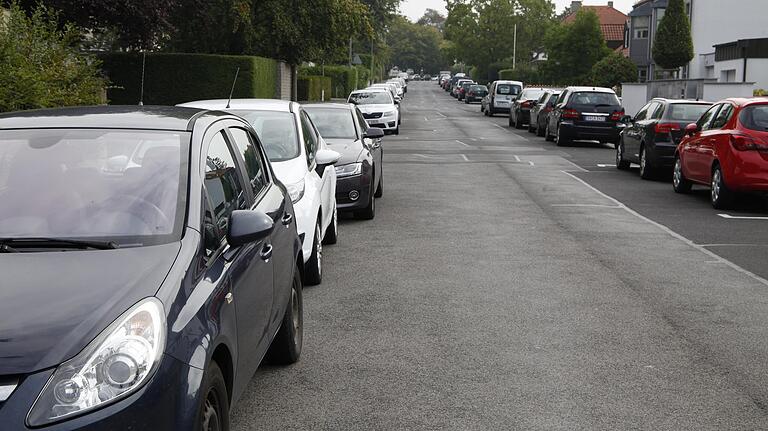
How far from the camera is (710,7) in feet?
207

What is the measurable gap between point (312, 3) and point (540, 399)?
3273 cm

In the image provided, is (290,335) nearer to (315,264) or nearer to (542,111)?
(315,264)

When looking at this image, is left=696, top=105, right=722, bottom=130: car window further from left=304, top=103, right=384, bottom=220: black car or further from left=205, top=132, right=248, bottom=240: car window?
left=205, top=132, right=248, bottom=240: car window

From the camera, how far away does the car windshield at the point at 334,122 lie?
14.4 meters

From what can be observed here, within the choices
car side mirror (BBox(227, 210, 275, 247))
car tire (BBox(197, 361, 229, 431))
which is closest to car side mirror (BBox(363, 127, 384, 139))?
car side mirror (BBox(227, 210, 275, 247))

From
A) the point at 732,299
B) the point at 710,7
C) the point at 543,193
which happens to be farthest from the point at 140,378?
the point at 710,7

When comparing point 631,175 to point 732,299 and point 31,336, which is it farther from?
point 31,336

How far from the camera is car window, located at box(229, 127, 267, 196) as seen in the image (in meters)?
5.80

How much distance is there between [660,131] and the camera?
1944 cm

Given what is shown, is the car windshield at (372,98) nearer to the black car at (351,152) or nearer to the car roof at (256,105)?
the black car at (351,152)

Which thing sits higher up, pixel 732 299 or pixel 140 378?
pixel 140 378

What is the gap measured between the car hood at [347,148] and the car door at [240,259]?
24.6ft

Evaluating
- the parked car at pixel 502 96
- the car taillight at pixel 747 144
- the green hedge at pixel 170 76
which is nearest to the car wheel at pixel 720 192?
the car taillight at pixel 747 144

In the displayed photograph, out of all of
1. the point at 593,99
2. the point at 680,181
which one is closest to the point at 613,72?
the point at 593,99
